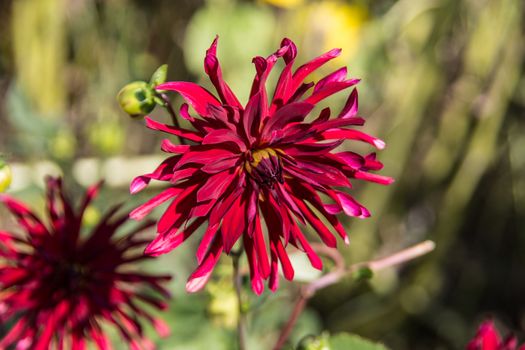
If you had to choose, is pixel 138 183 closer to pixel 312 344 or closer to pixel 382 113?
pixel 312 344

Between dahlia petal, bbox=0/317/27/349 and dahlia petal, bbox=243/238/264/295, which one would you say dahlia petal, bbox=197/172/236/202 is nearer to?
dahlia petal, bbox=243/238/264/295

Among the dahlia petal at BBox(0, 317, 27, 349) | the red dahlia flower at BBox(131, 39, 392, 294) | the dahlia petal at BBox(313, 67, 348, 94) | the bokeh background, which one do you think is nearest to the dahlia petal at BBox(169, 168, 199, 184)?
the red dahlia flower at BBox(131, 39, 392, 294)

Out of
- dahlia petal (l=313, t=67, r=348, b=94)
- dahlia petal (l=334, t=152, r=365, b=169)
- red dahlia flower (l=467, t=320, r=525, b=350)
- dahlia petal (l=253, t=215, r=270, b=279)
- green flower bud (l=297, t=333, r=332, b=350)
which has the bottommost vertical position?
red dahlia flower (l=467, t=320, r=525, b=350)

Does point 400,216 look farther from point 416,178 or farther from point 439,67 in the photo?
point 439,67

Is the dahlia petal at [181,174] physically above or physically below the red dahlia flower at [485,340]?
above

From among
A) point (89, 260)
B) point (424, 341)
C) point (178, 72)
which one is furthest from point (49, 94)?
point (424, 341)

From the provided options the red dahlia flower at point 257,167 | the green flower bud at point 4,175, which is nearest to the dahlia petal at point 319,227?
the red dahlia flower at point 257,167

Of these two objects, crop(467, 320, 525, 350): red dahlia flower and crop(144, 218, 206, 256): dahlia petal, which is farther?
crop(467, 320, 525, 350): red dahlia flower

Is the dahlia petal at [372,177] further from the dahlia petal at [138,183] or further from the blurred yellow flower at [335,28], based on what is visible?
the blurred yellow flower at [335,28]
